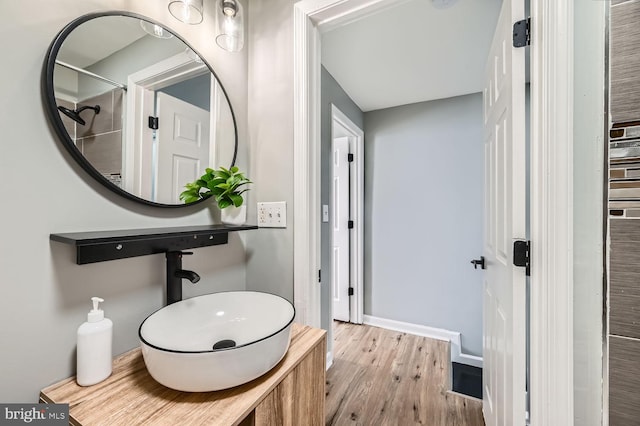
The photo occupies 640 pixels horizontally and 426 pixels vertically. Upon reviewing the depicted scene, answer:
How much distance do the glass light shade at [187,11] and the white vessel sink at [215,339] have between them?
41.0 inches

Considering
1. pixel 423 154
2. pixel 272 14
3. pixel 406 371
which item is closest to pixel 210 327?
pixel 272 14

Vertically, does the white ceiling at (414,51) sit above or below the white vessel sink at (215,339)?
above

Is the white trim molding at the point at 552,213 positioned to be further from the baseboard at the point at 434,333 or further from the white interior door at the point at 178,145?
the baseboard at the point at 434,333

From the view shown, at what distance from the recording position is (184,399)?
61 centimetres

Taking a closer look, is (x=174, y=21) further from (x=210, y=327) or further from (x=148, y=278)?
(x=210, y=327)

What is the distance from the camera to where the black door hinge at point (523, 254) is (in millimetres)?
810

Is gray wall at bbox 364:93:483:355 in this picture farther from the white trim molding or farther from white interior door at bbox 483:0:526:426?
the white trim molding

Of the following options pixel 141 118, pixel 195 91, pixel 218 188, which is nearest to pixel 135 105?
pixel 141 118

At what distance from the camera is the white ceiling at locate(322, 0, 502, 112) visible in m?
1.42

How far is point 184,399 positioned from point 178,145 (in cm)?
84

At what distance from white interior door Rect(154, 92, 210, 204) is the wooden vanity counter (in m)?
0.56

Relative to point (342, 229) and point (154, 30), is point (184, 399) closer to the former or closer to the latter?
point (154, 30)

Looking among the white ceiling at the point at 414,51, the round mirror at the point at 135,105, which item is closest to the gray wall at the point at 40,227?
the round mirror at the point at 135,105

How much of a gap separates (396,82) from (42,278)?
2381mm
